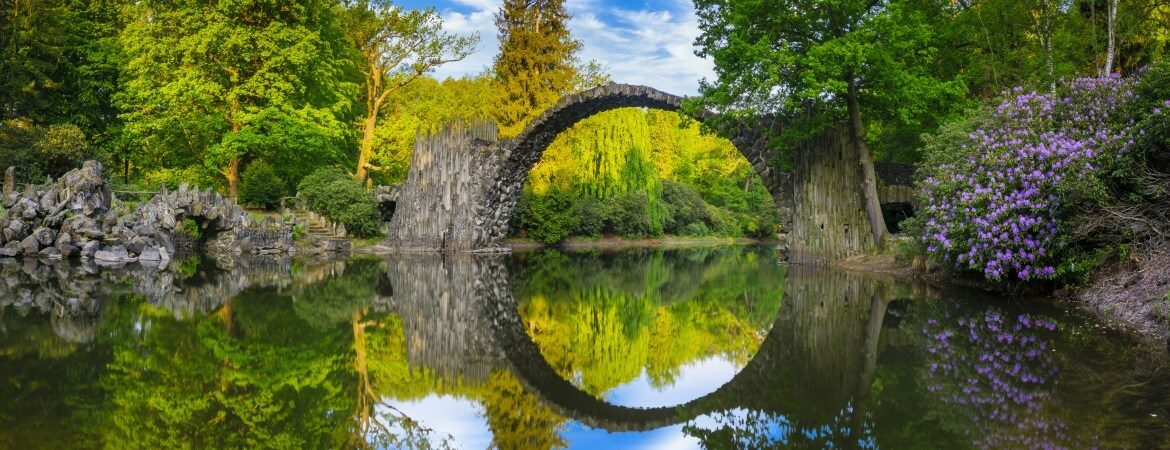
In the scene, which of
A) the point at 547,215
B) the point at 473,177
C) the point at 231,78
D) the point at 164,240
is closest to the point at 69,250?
the point at 164,240

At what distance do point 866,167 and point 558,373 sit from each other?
1153cm

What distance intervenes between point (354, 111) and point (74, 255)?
14740 millimetres

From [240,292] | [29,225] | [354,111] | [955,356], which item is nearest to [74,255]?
[29,225]

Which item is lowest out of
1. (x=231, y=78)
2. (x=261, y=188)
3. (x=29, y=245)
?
(x=29, y=245)

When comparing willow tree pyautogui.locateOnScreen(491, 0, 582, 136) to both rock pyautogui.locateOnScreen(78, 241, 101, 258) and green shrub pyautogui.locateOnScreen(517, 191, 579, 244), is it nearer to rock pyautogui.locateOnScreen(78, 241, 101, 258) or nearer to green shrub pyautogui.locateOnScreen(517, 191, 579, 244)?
green shrub pyautogui.locateOnScreen(517, 191, 579, 244)

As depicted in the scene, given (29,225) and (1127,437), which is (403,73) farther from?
(1127,437)

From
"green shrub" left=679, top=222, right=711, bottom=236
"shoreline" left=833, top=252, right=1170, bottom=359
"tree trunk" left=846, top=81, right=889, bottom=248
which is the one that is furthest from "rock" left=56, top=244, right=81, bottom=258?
"green shrub" left=679, top=222, right=711, bottom=236

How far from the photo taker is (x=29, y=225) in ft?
58.2

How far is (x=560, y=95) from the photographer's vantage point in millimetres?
28969

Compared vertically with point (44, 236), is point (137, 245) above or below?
below

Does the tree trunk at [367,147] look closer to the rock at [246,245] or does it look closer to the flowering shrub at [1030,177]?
the rock at [246,245]

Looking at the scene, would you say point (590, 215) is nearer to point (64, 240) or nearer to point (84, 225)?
point (84, 225)

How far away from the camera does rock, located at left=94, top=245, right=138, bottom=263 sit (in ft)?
55.7

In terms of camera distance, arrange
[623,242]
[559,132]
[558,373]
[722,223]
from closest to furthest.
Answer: [558,373], [559,132], [623,242], [722,223]
